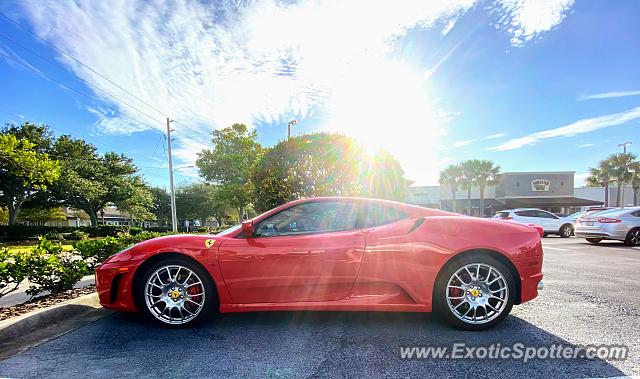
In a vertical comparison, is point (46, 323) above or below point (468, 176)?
below

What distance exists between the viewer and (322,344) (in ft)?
8.80

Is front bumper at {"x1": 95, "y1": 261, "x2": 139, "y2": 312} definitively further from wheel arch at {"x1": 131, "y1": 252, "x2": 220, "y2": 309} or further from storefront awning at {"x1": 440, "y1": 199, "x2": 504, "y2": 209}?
storefront awning at {"x1": 440, "y1": 199, "x2": 504, "y2": 209}

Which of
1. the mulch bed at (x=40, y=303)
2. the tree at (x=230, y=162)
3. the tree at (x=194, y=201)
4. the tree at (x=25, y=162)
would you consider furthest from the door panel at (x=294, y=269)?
the tree at (x=194, y=201)

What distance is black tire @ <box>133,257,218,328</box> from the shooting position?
3062mm

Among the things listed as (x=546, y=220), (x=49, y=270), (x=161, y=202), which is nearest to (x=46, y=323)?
(x=49, y=270)

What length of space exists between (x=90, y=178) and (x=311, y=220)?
34.5 m

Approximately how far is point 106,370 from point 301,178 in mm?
16688

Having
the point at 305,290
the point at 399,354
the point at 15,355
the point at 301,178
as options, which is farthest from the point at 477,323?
the point at 301,178

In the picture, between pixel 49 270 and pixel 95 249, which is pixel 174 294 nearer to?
pixel 49 270

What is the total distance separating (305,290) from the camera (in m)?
3.00

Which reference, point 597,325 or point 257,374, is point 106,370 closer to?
point 257,374

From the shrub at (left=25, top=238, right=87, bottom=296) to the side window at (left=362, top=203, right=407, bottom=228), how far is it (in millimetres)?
3683

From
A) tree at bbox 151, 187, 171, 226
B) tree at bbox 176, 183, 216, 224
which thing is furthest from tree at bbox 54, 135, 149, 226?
tree at bbox 151, 187, 171, 226

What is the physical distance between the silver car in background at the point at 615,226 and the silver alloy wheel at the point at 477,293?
33.9 feet
